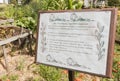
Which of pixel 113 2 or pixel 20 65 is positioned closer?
pixel 20 65

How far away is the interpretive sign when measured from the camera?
112 inches

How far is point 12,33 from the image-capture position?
7.59 meters

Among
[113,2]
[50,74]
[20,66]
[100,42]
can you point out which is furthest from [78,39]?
[113,2]

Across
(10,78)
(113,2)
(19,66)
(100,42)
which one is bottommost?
(10,78)

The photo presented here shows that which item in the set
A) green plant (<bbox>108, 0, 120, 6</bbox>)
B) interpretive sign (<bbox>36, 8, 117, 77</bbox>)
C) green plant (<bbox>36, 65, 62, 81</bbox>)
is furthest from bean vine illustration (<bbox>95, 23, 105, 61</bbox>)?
green plant (<bbox>108, 0, 120, 6</bbox>)

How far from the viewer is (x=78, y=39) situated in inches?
122

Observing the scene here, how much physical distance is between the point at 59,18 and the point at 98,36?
66 centimetres

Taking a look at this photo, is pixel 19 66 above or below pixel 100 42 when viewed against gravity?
below

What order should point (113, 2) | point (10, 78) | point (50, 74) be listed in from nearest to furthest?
point (50, 74) → point (10, 78) → point (113, 2)

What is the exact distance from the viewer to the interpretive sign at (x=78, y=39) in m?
2.84

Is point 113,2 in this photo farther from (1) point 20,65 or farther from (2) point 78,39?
(2) point 78,39

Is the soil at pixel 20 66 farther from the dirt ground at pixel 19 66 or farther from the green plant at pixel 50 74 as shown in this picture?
the green plant at pixel 50 74

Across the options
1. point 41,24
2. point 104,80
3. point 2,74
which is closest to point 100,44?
point 41,24

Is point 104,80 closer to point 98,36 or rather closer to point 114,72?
point 114,72
